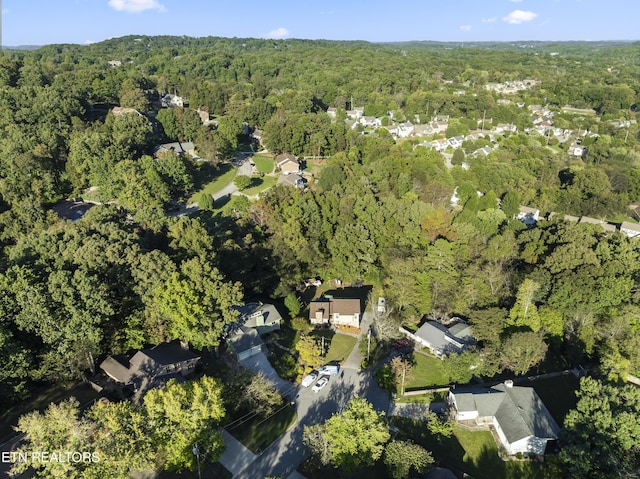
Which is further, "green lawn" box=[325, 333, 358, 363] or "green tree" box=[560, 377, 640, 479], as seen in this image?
"green lawn" box=[325, 333, 358, 363]

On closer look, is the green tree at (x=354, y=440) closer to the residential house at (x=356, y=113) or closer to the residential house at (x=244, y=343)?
the residential house at (x=244, y=343)

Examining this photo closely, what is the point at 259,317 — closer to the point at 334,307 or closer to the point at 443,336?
the point at 334,307

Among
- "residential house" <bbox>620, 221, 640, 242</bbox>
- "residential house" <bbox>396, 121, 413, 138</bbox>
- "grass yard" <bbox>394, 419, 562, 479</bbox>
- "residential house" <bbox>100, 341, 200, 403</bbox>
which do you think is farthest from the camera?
"residential house" <bbox>396, 121, 413, 138</bbox>

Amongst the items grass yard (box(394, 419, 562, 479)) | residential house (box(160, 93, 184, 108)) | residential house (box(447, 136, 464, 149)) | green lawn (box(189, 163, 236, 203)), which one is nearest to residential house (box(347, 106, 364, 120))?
residential house (box(447, 136, 464, 149))

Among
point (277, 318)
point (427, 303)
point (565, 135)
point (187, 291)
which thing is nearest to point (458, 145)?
point (565, 135)

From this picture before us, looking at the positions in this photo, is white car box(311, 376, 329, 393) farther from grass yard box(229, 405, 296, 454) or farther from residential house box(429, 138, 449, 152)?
residential house box(429, 138, 449, 152)

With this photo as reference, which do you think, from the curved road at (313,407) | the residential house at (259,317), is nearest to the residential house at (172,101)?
the residential house at (259,317)

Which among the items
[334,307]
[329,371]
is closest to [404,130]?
[334,307]

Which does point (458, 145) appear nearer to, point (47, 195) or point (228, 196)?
point (228, 196)
